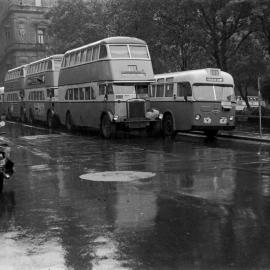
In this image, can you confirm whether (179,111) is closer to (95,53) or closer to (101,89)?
(101,89)

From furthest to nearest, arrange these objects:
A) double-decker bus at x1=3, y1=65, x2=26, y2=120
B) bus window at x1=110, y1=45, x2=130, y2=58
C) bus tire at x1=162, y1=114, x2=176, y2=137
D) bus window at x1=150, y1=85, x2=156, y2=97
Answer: double-decker bus at x1=3, y1=65, x2=26, y2=120, bus window at x1=150, y1=85, x2=156, y2=97, bus tire at x1=162, y1=114, x2=176, y2=137, bus window at x1=110, y1=45, x2=130, y2=58

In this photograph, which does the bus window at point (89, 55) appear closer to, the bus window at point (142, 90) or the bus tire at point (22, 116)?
the bus window at point (142, 90)

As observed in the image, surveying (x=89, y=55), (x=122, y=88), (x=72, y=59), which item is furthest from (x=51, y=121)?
(x=122, y=88)

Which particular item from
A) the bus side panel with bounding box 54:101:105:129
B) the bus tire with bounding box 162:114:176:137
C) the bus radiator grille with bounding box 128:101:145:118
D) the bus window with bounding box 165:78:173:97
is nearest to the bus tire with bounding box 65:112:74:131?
the bus side panel with bounding box 54:101:105:129

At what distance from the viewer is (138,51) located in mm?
23953

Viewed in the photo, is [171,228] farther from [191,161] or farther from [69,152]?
[69,152]

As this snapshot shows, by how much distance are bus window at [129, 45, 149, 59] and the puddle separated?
1193 cm

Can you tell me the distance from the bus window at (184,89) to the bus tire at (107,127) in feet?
10.6

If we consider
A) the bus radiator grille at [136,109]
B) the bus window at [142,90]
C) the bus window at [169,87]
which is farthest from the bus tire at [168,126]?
the bus window at [142,90]

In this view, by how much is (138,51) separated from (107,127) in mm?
3692

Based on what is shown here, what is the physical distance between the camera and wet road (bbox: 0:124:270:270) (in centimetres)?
601

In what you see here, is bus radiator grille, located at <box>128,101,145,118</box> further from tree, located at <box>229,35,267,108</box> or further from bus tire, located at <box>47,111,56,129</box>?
tree, located at <box>229,35,267,108</box>

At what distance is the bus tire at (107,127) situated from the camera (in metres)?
23.4

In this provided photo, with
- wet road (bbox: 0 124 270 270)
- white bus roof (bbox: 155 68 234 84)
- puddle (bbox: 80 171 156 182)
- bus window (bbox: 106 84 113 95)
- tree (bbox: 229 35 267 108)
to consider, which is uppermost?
tree (bbox: 229 35 267 108)
